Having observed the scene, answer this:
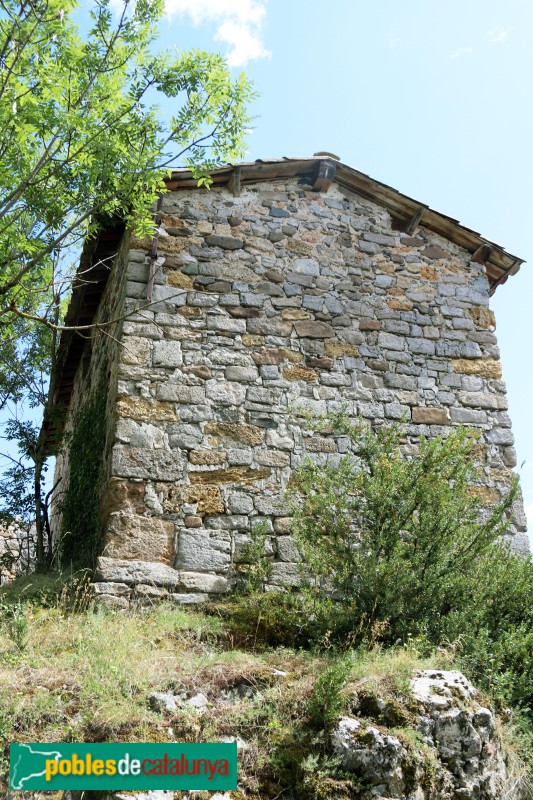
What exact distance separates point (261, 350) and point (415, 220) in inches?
93.3

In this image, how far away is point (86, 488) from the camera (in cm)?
681

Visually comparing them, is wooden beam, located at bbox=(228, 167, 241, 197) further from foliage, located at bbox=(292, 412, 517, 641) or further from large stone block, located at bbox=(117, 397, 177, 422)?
foliage, located at bbox=(292, 412, 517, 641)

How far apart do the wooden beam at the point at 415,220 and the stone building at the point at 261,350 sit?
0.05ft

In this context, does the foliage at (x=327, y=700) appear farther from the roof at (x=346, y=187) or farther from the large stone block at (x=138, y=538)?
the roof at (x=346, y=187)

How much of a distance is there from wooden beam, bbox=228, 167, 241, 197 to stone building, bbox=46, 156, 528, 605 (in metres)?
0.02

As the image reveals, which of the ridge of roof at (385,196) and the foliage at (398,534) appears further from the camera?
the ridge of roof at (385,196)

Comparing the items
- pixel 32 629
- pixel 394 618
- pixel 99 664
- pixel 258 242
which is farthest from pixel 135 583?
pixel 258 242

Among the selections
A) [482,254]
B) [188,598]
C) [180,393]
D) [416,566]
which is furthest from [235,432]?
[482,254]

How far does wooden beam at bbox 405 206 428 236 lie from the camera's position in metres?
7.53

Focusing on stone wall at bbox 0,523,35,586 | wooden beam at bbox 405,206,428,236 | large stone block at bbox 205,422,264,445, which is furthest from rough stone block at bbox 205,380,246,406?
stone wall at bbox 0,523,35,586

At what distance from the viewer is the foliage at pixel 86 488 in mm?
6336

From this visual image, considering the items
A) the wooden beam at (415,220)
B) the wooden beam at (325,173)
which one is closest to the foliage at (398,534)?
the wooden beam at (415,220)

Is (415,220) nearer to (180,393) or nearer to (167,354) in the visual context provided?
(167,354)

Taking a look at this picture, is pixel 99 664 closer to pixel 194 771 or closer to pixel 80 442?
pixel 194 771
